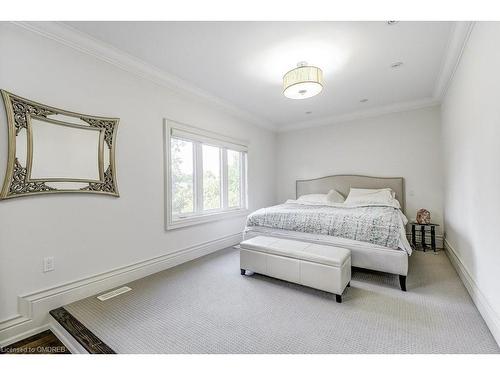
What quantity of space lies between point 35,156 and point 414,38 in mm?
3583

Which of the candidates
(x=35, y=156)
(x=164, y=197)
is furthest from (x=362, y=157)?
(x=35, y=156)

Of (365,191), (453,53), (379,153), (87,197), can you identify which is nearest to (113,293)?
(87,197)

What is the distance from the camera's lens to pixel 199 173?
342cm

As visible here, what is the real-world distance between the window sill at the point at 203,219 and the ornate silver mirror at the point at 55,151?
0.86 metres

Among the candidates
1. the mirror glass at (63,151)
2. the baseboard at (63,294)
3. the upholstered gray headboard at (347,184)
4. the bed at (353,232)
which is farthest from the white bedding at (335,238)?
the mirror glass at (63,151)

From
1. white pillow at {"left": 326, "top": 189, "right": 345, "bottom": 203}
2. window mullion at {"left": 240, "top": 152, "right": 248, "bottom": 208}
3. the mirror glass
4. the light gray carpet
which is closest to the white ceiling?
the mirror glass

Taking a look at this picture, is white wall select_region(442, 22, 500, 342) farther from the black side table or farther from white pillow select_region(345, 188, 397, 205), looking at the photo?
white pillow select_region(345, 188, 397, 205)

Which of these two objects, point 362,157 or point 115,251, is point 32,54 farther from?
point 362,157

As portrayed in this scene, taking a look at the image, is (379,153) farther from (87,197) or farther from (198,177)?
(87,197)

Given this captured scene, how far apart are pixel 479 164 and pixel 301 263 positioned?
68.4 inches

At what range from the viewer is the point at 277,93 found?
3.42 metres

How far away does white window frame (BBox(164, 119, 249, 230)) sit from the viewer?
2.88m

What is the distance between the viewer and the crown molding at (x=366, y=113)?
3757 mm

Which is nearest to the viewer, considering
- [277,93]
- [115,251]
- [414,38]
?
[414,38]
